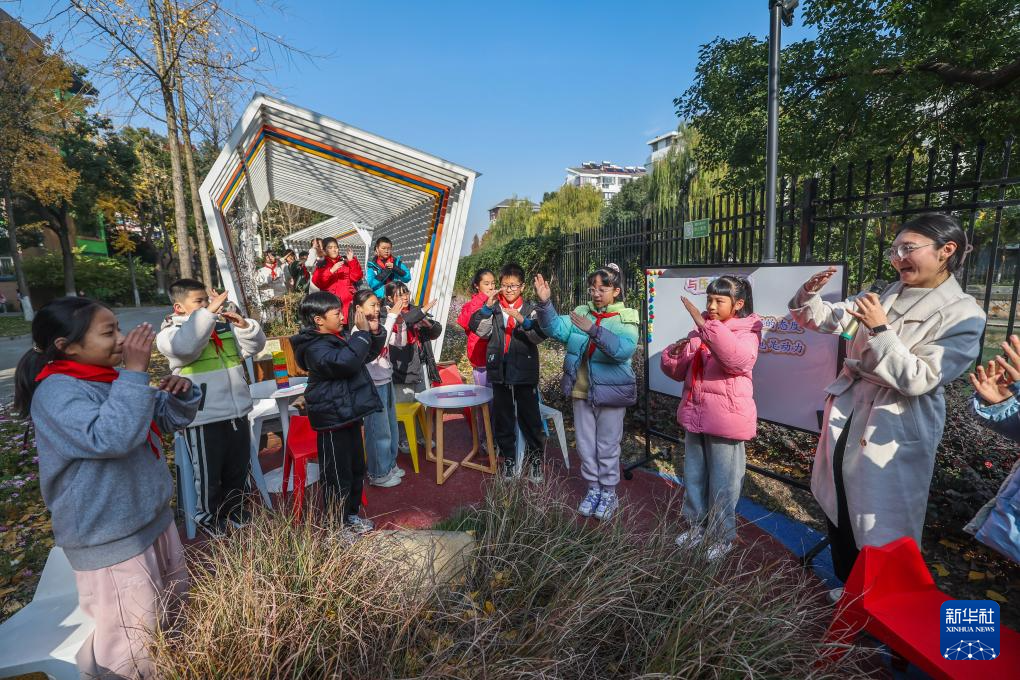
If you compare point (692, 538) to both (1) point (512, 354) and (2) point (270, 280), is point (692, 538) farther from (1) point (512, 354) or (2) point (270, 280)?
(2) point (270, 280)

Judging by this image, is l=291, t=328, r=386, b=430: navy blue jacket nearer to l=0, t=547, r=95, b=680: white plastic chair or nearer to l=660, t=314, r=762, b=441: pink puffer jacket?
l=0, t=547, r=95, b=680: white plastic chair

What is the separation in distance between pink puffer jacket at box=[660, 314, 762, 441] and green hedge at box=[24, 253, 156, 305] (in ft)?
92.4

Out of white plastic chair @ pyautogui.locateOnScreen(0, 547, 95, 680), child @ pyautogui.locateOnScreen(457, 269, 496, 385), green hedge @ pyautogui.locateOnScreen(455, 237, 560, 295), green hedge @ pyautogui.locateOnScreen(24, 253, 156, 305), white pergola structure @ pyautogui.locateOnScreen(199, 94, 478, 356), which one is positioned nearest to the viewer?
white plastic chair @ pyautogui.locateOnScreen(0, 547, 95, 680)

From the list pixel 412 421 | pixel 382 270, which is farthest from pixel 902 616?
pixel 382 270

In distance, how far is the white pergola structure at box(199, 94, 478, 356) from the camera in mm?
6354

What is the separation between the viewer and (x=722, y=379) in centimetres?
288

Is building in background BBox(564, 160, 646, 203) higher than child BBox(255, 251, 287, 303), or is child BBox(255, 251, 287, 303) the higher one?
building in background BBox(564, 160, 646, 203)

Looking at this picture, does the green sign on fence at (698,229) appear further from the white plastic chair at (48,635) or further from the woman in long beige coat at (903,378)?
the white plastic chair at (48,635)

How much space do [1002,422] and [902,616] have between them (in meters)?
0.80

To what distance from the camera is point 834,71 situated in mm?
9711

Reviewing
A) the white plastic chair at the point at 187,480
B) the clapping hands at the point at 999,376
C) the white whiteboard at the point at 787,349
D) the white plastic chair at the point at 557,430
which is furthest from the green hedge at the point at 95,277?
the clapping hands at the point at 999,376

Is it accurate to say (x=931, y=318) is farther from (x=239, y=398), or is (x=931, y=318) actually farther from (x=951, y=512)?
(x=239, y=398)

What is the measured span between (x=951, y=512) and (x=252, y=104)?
7.73 metres

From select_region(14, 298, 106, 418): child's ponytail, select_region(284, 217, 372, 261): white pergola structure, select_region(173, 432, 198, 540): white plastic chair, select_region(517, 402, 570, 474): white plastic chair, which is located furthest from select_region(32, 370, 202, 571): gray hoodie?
select_region(284, 217, 372, 261): white pergola structure
